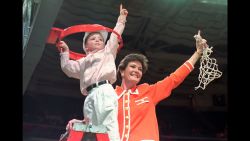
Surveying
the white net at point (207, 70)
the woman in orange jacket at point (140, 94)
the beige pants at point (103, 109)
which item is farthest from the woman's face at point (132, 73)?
the white net at point (207, 70)

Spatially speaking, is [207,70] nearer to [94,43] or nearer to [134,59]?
[134,59]

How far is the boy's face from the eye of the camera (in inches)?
84.1

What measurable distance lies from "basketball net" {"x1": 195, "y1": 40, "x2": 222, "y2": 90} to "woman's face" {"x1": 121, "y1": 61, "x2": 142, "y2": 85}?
0.92 feet

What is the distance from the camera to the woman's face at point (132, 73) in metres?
2.16

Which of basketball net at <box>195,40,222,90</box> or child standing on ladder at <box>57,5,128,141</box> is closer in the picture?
child standing on ladder at <box>57,5,128,141</box>

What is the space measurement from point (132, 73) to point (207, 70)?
13.8 inches

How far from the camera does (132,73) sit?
2.16m

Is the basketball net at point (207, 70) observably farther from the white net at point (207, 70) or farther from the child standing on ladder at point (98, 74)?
the child standing on ladder at point (98, 74)

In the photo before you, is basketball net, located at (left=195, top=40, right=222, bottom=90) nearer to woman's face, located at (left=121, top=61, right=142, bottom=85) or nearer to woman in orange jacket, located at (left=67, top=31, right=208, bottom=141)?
woman in orange jacket, located at (left=67, top=31, right=208, bottom=141)

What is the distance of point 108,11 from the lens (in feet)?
7.08

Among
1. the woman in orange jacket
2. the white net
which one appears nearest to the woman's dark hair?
the woman in orange jacket

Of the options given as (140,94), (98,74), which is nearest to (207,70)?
(140,94)
